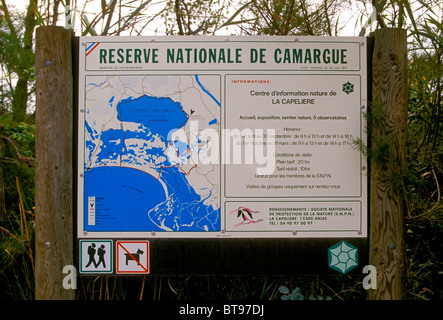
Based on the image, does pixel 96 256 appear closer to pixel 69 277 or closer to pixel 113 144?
pixel 69 277

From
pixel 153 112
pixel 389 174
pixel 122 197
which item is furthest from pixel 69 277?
pixel 389 174

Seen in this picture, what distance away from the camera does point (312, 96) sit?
2596 mm

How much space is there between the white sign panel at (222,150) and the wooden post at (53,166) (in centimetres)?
9

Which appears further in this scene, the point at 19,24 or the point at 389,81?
the point at 19,24

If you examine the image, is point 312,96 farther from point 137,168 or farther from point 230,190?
point 137,168

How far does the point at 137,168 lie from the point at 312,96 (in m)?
1.17

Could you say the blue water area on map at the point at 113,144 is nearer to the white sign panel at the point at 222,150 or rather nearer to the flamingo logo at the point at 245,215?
the white sign panel at the point at 222,150

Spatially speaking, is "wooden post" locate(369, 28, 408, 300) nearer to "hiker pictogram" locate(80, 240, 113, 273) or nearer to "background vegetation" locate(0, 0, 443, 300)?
"background vegetation" locate(0, 0, 443, 300)

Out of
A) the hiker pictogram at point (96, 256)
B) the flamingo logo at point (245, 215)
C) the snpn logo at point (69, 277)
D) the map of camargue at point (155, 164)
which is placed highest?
the map of camargue at point (155, 164)

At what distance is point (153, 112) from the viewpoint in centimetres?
260

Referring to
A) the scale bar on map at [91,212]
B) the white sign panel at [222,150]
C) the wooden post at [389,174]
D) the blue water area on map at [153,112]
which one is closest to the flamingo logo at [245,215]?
the white sign panel at [222,150]

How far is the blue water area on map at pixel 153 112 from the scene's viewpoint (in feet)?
8.50
